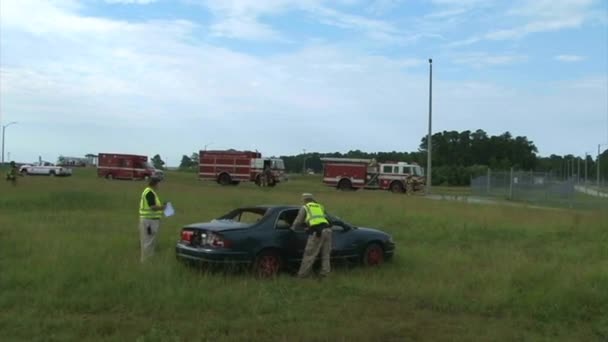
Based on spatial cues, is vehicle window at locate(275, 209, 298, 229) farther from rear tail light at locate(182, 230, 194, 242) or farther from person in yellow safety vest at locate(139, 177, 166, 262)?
person in yellow safety vest at locate(139, 177, 166, 262)

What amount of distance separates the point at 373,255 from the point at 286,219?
1.81m

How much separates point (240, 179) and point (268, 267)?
35.8m

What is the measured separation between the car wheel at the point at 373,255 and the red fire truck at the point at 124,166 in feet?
146

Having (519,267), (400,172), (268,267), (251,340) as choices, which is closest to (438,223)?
(519,267)

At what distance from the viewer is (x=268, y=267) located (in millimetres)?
10297

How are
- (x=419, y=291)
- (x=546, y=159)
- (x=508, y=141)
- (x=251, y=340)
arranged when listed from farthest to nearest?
(x=546, y=159), (x=508, y=141), (x=419, y=291), (x=251, y=340)

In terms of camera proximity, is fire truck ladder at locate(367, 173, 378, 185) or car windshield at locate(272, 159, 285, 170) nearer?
fire truck ladder at locate(367, 173, 378, 185)

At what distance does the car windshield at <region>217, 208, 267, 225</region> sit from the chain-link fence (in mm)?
23551

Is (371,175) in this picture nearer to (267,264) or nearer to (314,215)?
(314,215)

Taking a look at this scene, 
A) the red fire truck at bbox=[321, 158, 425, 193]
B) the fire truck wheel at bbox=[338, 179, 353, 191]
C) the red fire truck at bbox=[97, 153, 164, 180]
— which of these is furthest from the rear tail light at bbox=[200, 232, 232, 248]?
the red fire truck at bbox=[97, 153, 164, 180]

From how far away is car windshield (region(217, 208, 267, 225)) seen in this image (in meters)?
10.9

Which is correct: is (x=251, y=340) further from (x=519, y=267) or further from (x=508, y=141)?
(x=508, y=141)

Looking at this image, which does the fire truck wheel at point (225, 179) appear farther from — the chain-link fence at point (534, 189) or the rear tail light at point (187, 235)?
the rear tail light at point (187, 235)

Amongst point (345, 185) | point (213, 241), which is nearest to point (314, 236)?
point (213, 241)
